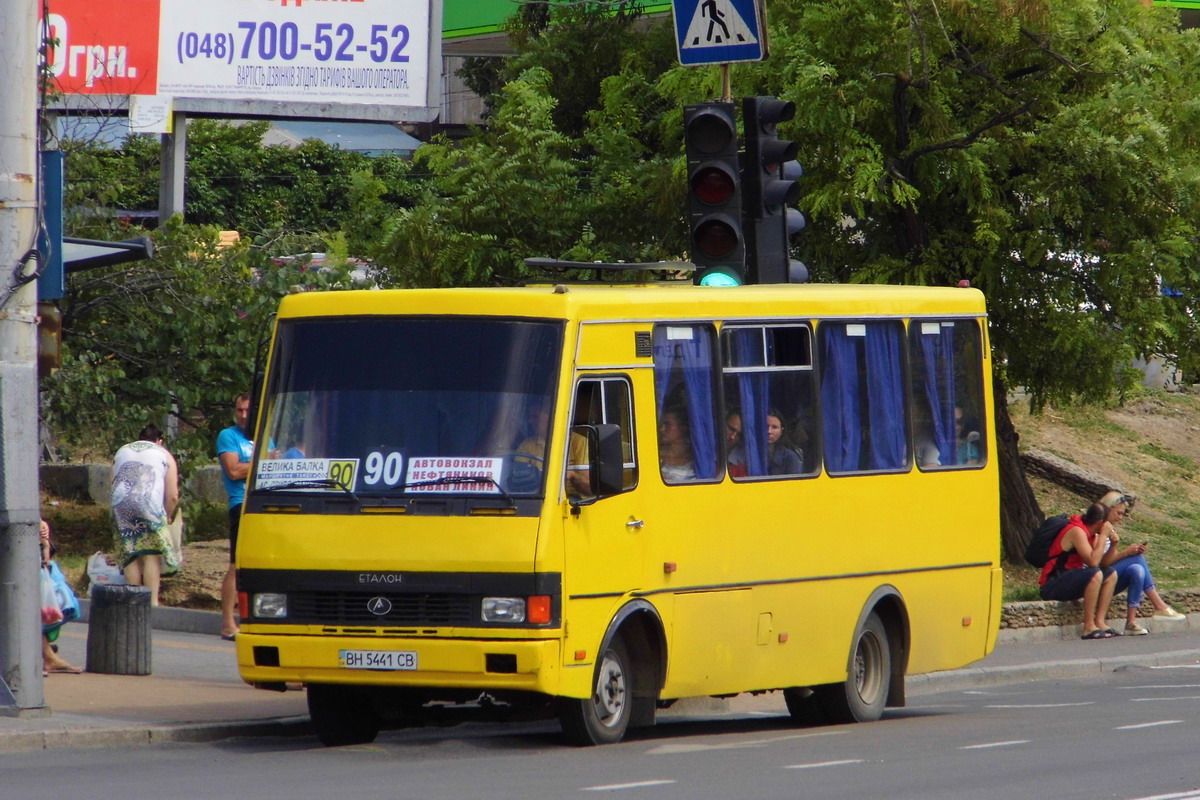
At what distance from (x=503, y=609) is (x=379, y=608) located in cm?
69

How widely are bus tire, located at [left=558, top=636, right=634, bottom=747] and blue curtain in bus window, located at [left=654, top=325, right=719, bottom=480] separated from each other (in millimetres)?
1292

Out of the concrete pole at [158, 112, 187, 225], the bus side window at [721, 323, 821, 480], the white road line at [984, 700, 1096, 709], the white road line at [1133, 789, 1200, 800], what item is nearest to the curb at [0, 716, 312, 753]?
the bus side window at [721, 323, 821, 480]

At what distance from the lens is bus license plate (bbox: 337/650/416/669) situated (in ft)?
34.9

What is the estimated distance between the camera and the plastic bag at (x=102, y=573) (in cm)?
1588

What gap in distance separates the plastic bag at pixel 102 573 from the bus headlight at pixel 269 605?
5.26 m

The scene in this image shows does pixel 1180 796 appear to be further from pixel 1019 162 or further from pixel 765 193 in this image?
pixel 1019 162

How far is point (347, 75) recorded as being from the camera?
2852 centimetres

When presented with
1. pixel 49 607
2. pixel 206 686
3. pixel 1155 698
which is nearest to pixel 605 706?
pixel 206 686

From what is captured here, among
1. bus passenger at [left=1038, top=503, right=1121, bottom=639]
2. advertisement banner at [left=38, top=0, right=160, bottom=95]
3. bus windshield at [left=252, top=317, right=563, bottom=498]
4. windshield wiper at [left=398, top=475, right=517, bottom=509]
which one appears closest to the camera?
windshield wiper at [left=398, top=475, right=517, bottom=509]

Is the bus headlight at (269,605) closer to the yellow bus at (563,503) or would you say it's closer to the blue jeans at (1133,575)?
the yellow bus at (563,503)

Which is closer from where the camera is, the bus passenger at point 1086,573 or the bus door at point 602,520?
the bus door at point 602,520

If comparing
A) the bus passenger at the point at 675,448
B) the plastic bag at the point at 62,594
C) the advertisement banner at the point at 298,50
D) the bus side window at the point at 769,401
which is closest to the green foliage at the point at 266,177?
the advertisement banner at the point at 298,50

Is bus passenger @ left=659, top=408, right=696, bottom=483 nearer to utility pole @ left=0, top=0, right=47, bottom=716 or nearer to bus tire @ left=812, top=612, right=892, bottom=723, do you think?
bus tire @ left=812, top=612, right=892, bottom=723

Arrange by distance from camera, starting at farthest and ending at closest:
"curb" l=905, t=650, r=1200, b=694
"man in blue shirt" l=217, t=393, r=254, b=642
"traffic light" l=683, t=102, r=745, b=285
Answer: "curb" l=905, t=650, r=1200, b=694
"man in blue shirt" l=217, t=393, r=254, b=642
"traffic light" l=683, t=102, r=745, b=285
